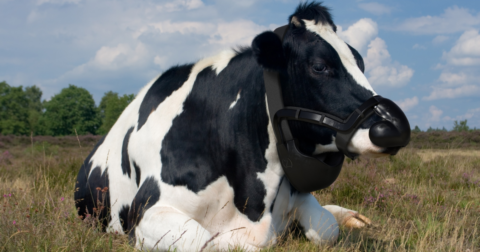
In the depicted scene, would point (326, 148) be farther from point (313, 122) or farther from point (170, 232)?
point (170, 232)

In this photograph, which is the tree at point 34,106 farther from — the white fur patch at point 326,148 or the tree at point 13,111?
the white fur patch at point 326,148

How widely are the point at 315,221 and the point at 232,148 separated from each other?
1.08m

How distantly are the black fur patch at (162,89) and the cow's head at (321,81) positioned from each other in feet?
3.49

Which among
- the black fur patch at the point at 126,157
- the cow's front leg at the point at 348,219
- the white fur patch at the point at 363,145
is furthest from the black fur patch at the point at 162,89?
the cow's front leg at the point at 348,219

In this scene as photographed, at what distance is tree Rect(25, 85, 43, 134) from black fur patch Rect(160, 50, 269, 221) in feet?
229

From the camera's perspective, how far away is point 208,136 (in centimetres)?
304

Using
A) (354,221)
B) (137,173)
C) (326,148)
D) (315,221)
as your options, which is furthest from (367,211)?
(137,173)

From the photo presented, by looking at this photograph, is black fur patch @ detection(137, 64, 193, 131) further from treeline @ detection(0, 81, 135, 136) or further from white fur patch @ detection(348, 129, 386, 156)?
treeline @ detection(0, 81, 135, 136)

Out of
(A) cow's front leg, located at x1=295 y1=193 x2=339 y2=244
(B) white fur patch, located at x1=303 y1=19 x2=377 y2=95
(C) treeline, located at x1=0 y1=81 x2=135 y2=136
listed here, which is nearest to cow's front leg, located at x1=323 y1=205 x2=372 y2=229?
(A) cow's front leg, located at x1=295 y1=193 x2=339 y2=244

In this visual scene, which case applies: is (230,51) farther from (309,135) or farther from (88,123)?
(88,123)

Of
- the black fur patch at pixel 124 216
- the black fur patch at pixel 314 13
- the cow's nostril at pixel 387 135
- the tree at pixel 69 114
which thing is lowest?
the black fur patch at pixel 124 216

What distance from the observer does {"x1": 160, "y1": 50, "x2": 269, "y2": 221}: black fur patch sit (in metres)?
2.95

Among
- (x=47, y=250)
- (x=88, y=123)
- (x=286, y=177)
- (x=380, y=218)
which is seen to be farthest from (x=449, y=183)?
(x=88, y=123)

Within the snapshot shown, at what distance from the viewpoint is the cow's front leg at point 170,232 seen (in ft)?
8.61
